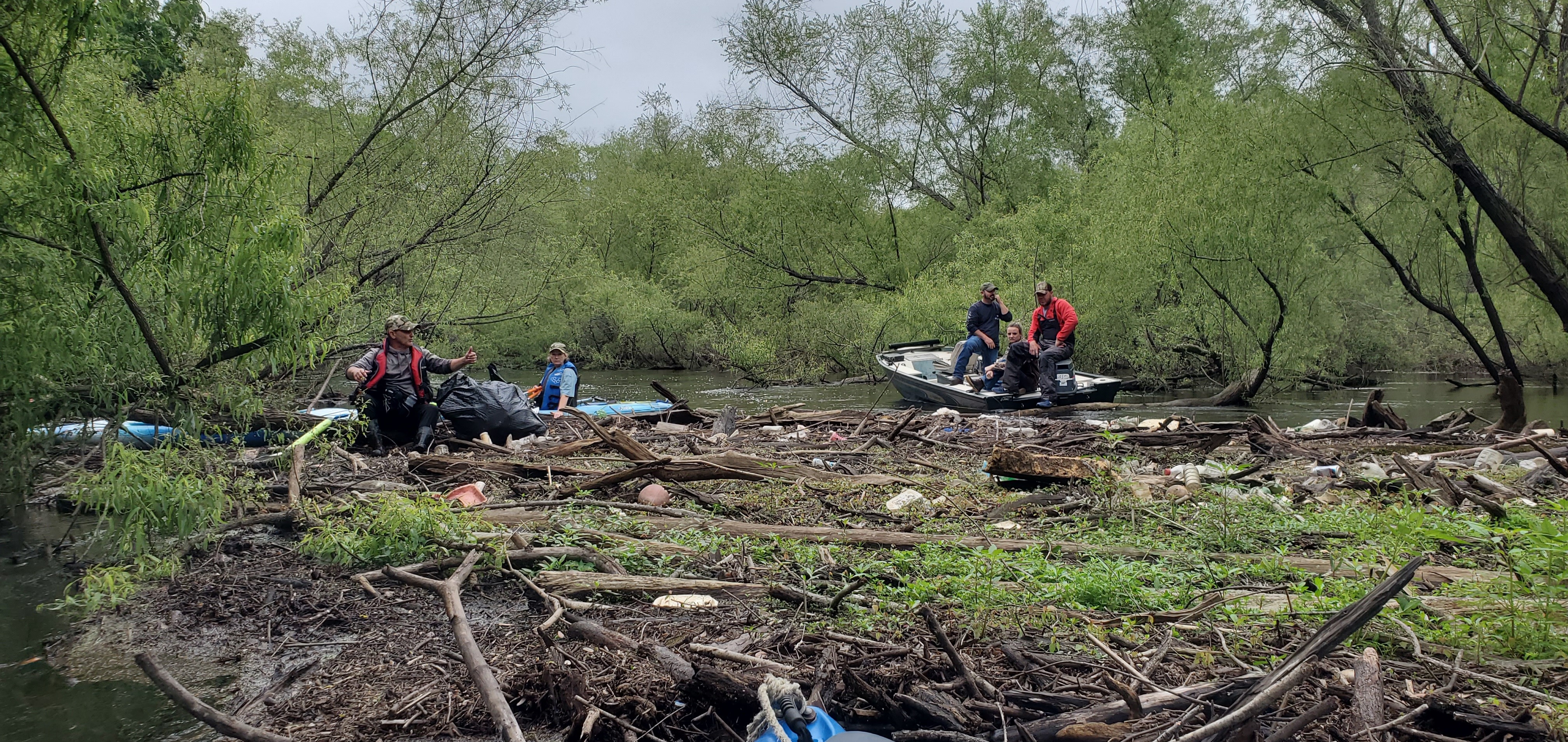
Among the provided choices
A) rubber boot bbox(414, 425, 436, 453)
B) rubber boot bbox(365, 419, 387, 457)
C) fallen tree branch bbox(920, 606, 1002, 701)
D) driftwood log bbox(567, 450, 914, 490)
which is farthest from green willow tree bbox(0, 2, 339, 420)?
fallen tree branch bbox(920, 606, 1002, 701)

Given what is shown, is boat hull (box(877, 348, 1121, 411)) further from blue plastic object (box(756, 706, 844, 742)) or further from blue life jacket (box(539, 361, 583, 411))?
blue plastic object (box(756, 706, 844, 742))

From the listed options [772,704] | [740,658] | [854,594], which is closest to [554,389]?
[854,594]

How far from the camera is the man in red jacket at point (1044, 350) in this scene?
1433 centimetres

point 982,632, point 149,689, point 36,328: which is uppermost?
point 36,328

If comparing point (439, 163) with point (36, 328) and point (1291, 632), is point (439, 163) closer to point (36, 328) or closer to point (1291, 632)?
point (36, 328)

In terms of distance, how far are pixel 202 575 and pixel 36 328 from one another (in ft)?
5.29

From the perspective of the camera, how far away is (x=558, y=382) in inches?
509

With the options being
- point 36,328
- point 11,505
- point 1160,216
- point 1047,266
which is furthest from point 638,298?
point 36,328

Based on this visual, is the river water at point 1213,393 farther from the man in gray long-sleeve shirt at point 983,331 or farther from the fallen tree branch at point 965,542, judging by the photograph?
the fallen tree branch at point 965,542

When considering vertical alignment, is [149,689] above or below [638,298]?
below

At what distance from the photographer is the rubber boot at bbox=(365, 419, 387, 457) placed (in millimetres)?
9398

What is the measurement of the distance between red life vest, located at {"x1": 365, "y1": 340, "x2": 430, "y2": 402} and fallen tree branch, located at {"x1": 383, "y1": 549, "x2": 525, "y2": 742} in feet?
18.0

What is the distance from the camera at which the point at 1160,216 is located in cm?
1883

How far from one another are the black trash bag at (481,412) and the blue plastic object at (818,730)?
7.61 metres
